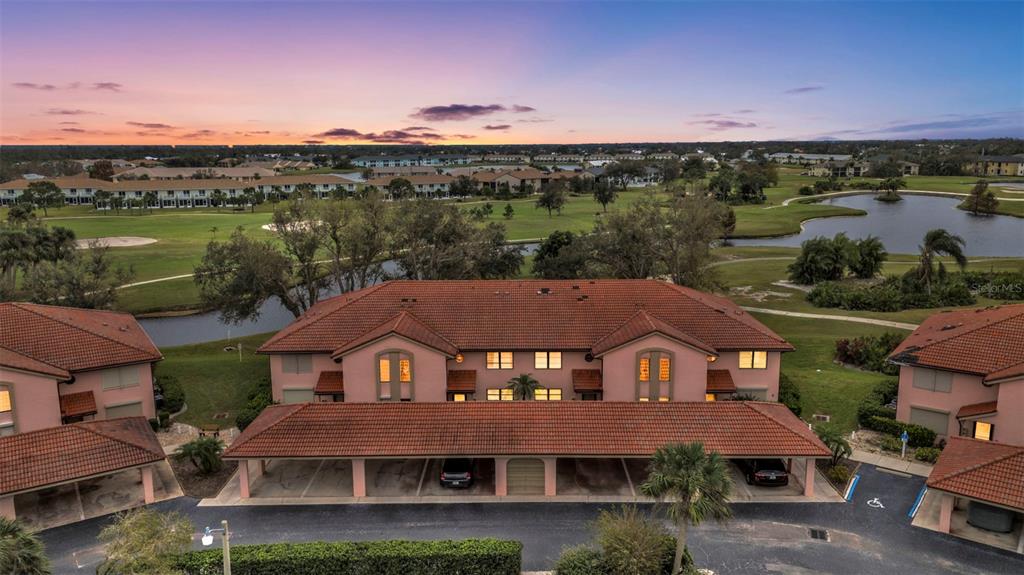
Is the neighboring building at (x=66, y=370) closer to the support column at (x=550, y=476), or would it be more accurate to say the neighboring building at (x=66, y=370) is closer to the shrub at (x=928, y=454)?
the support column at (x=550, y=476)

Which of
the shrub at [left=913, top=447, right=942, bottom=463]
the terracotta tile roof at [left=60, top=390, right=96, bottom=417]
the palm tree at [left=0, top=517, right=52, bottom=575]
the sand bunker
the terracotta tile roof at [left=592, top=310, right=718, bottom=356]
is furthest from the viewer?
the sand bunker

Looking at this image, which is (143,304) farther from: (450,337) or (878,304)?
(878,304)

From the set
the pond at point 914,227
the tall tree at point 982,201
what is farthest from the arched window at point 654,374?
the tall tree at point 982,201

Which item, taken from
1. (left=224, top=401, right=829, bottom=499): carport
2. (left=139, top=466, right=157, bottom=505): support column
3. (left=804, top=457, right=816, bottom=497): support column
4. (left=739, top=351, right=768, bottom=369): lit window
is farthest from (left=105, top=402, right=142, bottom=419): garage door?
(left=804, top=457, right=816, bottom=497): support column

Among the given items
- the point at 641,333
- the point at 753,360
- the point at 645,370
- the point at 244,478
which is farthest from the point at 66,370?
the point at 753,360

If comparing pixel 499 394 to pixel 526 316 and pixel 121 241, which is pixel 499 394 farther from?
pixel 121 241

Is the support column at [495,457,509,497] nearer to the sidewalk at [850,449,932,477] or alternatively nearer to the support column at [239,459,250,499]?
the support column at [239,459,250,499]
